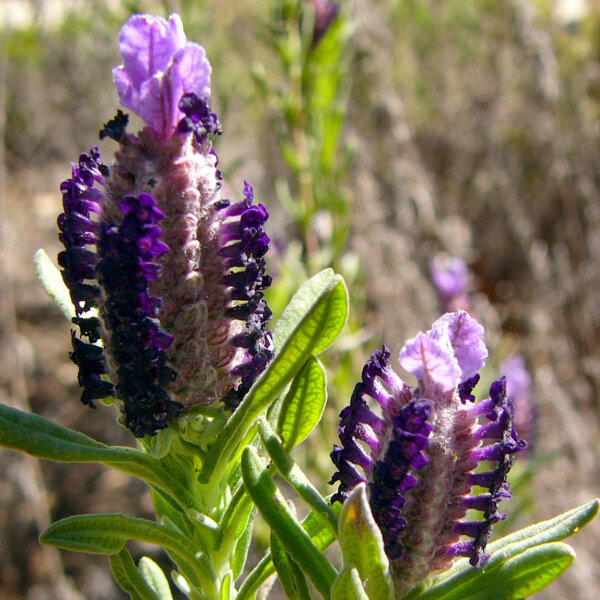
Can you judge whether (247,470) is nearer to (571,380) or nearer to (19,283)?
(571,380)

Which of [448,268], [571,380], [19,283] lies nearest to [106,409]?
[19,283]

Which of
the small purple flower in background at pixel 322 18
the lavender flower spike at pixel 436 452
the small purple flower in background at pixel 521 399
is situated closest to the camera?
the lavender flower spike at pixel 436 452

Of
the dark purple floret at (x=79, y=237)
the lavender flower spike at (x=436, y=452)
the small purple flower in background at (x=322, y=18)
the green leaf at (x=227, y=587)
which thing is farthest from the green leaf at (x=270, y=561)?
the small purple flower in background at (x=322, y=18)

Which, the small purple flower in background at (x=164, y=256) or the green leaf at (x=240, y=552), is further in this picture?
the green leaf at (x=240, y=552)

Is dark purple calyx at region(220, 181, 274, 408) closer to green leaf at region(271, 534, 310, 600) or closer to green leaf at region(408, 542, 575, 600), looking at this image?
green leaf at region(271, 534, 310, 600)

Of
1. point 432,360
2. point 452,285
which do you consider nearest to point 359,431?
point 432,360

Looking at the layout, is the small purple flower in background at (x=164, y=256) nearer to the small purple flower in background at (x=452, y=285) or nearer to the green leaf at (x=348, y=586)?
the green leaf at (x=348, y=586)

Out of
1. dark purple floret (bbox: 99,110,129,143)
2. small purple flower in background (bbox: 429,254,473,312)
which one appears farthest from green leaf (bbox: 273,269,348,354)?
small purple flower in background (bbox: 429,254,473,312)
